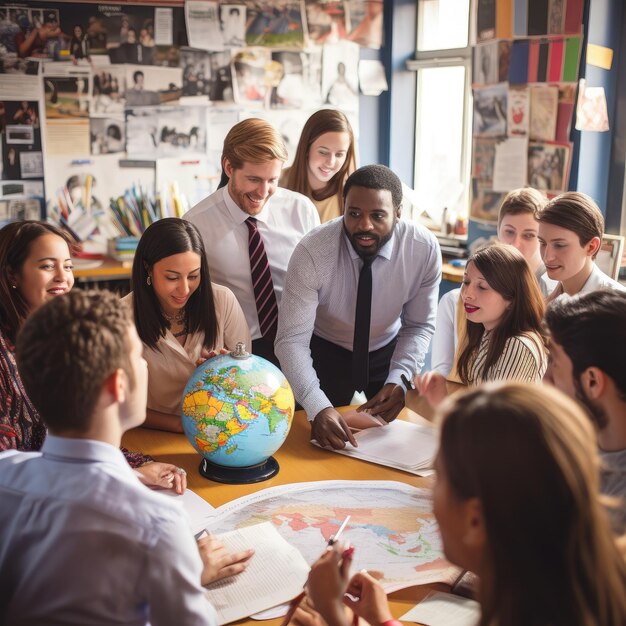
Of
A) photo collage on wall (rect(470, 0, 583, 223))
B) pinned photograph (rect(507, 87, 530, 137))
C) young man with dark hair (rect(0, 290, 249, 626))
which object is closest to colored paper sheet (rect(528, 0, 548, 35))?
photo collage on wall (rect(470, 0, 583, 223))

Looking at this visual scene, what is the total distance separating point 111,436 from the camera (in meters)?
1.23

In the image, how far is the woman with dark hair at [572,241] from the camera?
8.30ft

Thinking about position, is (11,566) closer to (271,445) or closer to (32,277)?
(271,445)

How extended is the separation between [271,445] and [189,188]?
2.89 metres

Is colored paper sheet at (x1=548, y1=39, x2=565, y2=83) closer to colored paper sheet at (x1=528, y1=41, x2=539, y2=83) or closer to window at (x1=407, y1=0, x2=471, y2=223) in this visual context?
colored paper sheet at (x1=528, y1=41, x2=539, y2=83)

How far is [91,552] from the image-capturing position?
3.65 ft

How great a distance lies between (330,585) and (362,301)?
1.33m

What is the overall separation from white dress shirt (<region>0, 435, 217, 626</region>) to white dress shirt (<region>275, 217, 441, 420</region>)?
3.79 ft

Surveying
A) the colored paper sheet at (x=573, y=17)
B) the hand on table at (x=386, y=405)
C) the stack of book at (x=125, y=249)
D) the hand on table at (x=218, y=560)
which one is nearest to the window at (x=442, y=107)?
the colored paper sheet at (x=573, y=17)

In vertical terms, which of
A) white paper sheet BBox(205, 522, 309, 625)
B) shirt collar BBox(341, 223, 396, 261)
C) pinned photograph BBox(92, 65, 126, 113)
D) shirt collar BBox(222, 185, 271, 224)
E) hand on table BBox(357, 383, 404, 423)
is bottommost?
white paper sheet BBox(205, 522, 309, 625)

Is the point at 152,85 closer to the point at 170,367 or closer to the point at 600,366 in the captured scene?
the point at 170,367

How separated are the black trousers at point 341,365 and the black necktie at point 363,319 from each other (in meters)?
0.18

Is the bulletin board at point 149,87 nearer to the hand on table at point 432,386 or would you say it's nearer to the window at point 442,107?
→ the window at point 442,107

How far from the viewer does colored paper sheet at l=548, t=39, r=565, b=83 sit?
351cm
